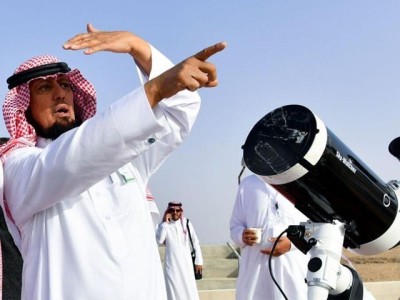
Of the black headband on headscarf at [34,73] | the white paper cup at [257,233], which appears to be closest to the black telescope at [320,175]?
the black headband on headscarf at [34,73]

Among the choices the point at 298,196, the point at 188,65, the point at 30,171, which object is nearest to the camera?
the point at 188,65

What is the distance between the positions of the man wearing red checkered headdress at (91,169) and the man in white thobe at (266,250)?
338 cm

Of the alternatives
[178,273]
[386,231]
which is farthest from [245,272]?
[178,273]

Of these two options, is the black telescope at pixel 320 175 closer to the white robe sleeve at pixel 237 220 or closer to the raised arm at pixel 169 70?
the raised arm at pixel 169 70

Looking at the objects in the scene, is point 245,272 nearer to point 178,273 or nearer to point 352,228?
point 352,228

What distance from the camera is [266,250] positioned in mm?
5961

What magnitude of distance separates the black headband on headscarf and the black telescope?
950 millimetres

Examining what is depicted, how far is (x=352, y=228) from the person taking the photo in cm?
252

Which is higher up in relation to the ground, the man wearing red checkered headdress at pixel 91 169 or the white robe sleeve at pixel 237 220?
the man wearing red checkered headdress at pixel 91 169

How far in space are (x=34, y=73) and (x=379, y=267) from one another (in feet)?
41.3

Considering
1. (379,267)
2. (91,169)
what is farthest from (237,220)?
(379,267)

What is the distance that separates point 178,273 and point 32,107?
29.6ft

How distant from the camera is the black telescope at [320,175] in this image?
2.37m

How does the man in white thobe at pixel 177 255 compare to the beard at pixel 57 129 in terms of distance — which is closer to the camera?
the beard at pixel 57 129
